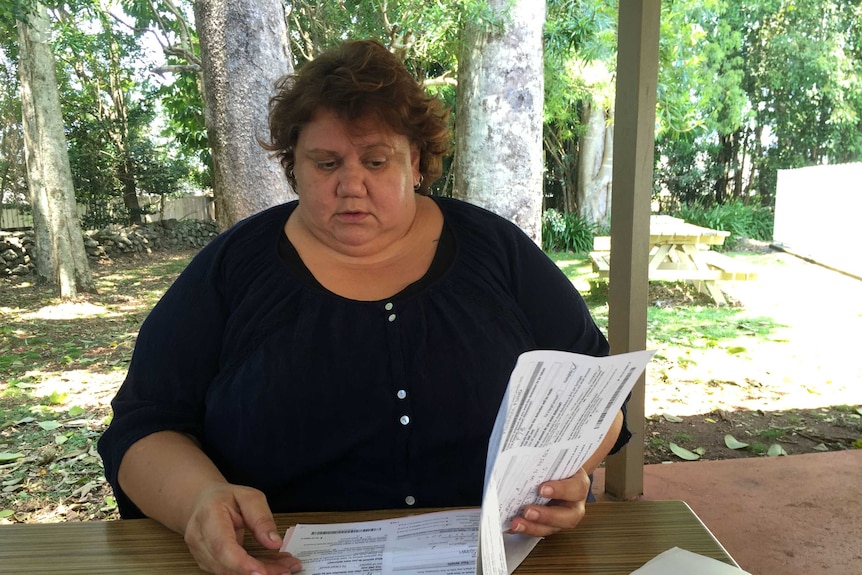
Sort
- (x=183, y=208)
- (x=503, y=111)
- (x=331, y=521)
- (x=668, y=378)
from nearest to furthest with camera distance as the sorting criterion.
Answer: (x=331, y=521)
(x=503, y=111)
(x=668, y=378)
(x=183, y=208)

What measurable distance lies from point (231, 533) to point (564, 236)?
32.7ft

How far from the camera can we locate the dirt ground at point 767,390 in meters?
3.37

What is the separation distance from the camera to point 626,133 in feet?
7.06

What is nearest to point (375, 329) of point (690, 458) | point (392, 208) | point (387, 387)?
point (387, 387)

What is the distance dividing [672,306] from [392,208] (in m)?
5.69

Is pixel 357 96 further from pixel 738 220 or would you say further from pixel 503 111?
pixel 738 220

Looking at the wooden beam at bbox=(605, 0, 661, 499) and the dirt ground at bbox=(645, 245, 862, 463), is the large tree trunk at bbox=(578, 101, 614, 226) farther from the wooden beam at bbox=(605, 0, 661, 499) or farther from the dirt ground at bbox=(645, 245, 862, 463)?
the wooden beam at bbox=(605, 0, 661, 499)

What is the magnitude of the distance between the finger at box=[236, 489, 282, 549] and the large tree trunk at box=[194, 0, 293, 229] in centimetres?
209

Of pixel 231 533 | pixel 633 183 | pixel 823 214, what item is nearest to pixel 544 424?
pixel 231 533

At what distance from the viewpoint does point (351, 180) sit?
1175mm

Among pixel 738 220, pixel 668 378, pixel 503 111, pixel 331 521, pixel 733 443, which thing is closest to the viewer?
pixel 331 521

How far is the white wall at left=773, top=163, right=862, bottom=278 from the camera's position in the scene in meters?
8.13

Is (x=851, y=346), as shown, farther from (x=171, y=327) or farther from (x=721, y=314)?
(x=171, y=327)

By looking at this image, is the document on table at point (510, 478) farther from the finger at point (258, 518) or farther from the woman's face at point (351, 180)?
the woman's face at point (351, 180)
